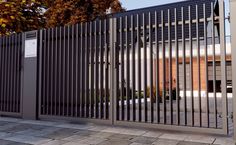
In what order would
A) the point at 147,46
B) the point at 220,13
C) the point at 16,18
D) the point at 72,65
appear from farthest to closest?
1. the point at 16,18
2. the point at 72,65
3. the point at 147,46
4. the point at 220,13

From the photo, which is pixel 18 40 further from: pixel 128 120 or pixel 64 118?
pixel 128 120

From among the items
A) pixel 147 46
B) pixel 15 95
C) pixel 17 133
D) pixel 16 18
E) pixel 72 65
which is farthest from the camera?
pixel 16 18

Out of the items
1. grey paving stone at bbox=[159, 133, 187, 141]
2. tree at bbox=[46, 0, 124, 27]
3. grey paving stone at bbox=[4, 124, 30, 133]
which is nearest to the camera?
grey paving stone at bbox=[159, 133, 187, 141]

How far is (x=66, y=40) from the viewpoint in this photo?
6.47 metres

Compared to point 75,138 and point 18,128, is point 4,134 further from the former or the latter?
point 75,138

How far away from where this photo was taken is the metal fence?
184 inches

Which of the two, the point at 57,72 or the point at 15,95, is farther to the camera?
the point at 15,95

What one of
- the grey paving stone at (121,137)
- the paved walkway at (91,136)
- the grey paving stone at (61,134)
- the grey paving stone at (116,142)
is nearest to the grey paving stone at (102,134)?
the paved walkway at (91,136)

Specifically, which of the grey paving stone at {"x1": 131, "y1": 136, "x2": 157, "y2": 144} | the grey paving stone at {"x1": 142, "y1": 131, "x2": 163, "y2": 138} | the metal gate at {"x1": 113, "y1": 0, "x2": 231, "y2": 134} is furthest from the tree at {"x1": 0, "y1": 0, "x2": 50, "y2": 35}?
the grey paving stone at {"x1": 131, "y1": 136, "x2": 157, "y2": 144}

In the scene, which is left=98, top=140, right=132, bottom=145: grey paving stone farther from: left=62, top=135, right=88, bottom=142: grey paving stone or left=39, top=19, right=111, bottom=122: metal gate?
left=39, top=19, right=111, bottom=122: metal gate

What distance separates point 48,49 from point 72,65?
973 millimetres

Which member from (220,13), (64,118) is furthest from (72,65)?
(220,13)

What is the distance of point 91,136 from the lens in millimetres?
4781

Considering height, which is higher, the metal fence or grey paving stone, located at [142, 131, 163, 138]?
the metal fence
